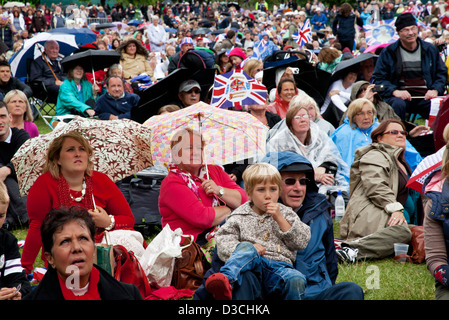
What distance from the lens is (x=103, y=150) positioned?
5.61 meters

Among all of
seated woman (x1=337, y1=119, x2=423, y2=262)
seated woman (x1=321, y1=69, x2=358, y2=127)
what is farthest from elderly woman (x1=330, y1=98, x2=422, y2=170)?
seated woman (x1=321, y1=69, x2=358, y2=127)

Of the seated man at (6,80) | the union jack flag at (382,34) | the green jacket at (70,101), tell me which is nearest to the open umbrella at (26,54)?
the seated man at (6,80)

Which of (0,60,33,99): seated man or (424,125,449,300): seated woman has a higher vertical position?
(424,125,449,300): seated woman

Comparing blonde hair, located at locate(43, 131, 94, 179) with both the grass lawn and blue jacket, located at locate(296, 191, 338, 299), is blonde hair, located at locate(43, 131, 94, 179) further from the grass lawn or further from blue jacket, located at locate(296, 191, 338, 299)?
the grass lawn

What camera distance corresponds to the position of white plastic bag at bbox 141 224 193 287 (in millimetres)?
5023

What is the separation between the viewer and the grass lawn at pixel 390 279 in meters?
5.06

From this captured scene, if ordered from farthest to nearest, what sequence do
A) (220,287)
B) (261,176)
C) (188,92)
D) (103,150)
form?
1. (188,92)
2. (103,150)
3. (261,176)
4. (220,287)

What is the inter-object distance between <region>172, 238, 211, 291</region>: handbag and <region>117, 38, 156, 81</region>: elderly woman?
9591mm

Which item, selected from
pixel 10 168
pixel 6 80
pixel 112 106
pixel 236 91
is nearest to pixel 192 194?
pixel 236 91

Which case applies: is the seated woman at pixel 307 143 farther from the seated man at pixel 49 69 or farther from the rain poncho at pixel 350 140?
the seated man at pixel 49 69

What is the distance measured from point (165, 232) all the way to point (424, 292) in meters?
2.09

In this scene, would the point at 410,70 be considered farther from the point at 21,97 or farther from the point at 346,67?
the point at 21,97

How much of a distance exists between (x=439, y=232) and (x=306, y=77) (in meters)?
6.31
